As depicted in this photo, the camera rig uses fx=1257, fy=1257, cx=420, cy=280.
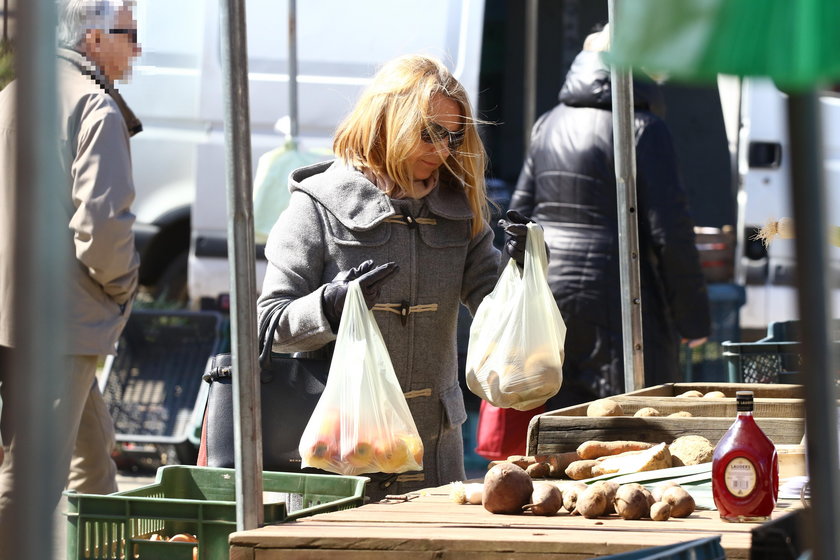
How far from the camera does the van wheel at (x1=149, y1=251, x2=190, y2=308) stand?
24.5 ft

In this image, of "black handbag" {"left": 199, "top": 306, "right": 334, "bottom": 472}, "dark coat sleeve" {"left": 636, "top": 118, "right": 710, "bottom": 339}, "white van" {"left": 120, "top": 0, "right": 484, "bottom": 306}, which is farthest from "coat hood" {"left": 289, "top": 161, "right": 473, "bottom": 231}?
"white van" {"left": 120, "top": 0, "right": 484, "bottom": 306}

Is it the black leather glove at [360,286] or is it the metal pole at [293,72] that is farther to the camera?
the metal pole at [293,72]

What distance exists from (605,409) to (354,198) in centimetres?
69

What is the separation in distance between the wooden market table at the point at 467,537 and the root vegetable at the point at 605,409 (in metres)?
0.76

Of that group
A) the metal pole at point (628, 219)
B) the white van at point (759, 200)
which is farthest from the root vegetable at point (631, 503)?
the white van at point (759, 200)

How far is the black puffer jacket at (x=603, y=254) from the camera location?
14.2 ft

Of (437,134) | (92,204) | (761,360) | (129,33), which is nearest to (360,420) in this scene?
(437,134)

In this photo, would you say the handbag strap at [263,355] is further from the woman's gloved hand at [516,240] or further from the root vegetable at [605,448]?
the root vegetable at [605,448]

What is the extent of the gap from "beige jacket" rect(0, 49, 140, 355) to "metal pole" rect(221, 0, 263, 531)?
138 centimetres

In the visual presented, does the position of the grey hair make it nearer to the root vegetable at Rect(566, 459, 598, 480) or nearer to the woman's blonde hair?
the woman's blonde hair

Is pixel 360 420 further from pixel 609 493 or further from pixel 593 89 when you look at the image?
pixel 593 89

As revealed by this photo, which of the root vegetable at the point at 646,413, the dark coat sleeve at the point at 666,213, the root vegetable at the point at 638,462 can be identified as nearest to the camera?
the root vegetable at the point at 638,462

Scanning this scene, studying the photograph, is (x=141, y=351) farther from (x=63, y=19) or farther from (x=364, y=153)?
(x=364, y=153)

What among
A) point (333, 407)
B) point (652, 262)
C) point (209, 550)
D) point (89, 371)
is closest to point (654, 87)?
point (652, 262)
